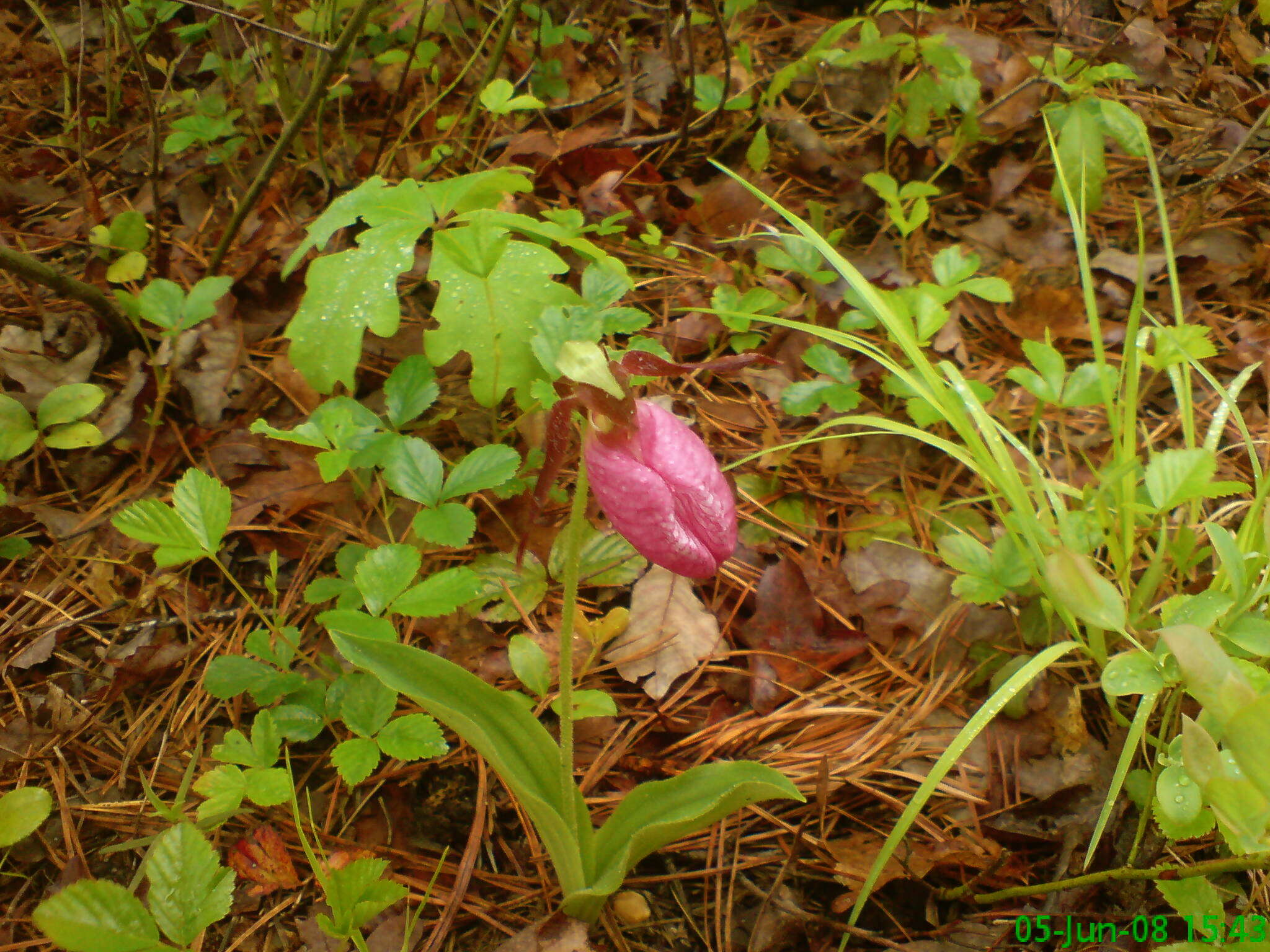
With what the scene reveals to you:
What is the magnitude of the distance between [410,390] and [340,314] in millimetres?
200

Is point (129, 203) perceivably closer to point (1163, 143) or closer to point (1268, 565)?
point (1268, 565)

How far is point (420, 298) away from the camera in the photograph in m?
2.04

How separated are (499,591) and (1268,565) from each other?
1.20 m

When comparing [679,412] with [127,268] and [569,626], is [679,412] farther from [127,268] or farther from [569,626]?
[127,268]

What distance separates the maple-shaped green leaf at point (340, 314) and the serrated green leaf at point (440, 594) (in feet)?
1.42

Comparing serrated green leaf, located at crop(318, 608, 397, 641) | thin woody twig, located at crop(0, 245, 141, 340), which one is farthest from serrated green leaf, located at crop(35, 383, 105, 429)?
serrated green leaf, located at crop(318, 608, 397, 641)

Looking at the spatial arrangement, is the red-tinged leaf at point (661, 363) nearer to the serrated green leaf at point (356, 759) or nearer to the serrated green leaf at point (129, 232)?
the serrated green leaf at point (356, 759)

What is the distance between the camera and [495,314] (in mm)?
1451

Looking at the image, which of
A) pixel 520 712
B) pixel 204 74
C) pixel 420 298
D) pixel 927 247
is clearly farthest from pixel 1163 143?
pixel 204 74

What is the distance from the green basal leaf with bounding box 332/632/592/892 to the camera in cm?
97

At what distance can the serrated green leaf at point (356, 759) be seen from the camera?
1111 millimetres

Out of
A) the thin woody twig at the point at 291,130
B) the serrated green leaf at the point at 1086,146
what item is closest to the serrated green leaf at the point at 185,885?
the thin woody twig at the point at 291,130

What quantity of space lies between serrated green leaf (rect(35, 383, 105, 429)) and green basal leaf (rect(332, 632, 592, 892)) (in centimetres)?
99

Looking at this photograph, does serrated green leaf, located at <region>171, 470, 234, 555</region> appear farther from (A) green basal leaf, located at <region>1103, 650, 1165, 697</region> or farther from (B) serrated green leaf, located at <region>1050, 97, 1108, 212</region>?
(B) serrated green leaf, located at <region>1050, 97, 1108, 212</region>
